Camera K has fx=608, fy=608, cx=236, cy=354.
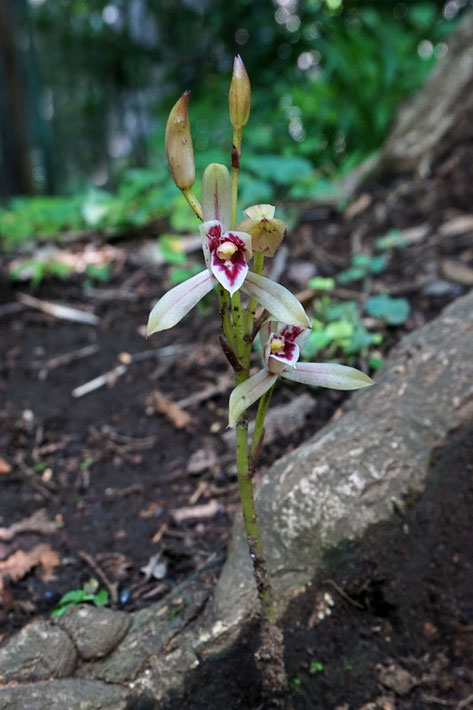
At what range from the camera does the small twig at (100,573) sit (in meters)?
2.06

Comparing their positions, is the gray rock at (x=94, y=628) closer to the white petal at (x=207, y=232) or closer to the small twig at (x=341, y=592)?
the small twig at (x=341, y=592)

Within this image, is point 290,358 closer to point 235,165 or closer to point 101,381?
point 235,165

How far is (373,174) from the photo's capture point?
4688 millimetres

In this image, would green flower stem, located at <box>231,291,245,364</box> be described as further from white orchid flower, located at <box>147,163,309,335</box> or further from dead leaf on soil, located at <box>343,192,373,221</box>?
dead leaf on soil, located at <box>343,192,373,221</box>

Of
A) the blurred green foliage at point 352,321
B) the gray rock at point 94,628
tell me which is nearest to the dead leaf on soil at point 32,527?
the gray rock at point 94,628

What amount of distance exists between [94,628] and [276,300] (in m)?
1.18

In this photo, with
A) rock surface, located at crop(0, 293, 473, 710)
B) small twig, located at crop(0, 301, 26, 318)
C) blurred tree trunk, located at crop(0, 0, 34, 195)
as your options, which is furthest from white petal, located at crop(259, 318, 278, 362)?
blurred tree trunk, located at crop(0, 0, 34, 195)

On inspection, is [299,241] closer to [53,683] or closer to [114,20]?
[53,683]

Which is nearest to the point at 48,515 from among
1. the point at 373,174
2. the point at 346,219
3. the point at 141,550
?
the point at 141,550

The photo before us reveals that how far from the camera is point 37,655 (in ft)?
5.71

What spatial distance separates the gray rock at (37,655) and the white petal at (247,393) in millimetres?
956

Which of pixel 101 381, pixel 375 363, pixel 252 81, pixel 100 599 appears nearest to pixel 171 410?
pixel 101 381

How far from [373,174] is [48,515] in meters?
3.52

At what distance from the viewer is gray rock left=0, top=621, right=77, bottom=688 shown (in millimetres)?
1705
